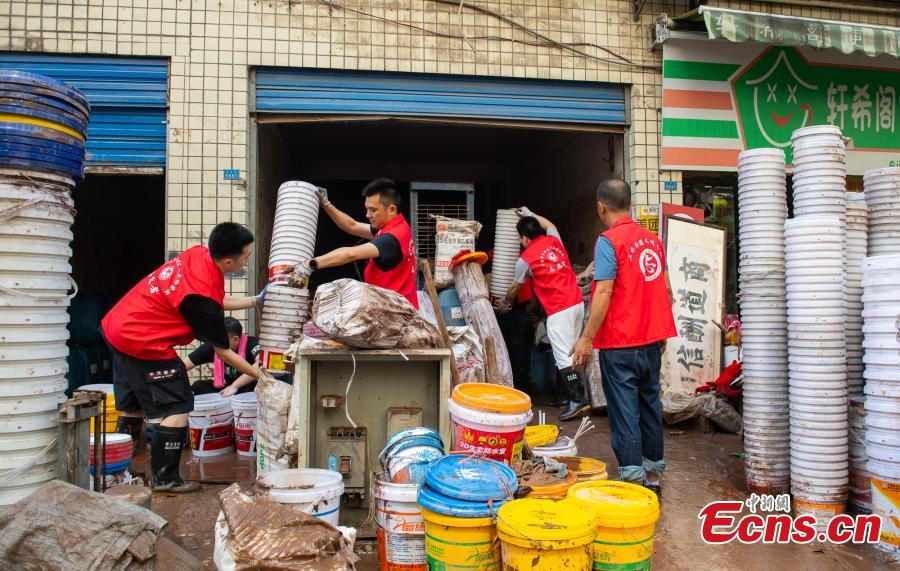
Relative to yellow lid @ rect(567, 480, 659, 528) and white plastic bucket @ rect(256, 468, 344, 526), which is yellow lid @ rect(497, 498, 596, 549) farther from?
white plastic bucket @ rect(256, 468, 344, 526)

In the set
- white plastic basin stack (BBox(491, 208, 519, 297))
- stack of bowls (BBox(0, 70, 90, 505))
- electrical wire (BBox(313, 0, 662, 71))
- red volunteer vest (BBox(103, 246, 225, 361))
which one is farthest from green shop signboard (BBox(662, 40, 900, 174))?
stack of bowls (BBox(0, 70, 90, 505))

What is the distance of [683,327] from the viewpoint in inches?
244

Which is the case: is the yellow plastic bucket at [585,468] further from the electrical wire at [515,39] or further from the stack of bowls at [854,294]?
the electrical wire at [515,39]

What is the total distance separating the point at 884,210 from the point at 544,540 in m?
3.23

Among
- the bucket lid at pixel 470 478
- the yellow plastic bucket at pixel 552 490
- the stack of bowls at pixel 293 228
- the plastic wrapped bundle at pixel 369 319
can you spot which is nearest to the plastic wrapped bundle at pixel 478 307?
the stack of bowls at pixel 293 228

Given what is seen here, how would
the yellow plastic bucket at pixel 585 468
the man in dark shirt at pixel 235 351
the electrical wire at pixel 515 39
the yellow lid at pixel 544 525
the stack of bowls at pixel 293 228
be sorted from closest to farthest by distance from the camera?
the yellow lid at pixel 544 525, the yellow plastic bucket at pixel 585 468, the stack of bowls at pixel 293 228, the man in dark shirt at pixel 235 351, the electrical wire at pixel 515 39

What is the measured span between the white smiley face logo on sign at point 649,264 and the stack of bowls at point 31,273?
3.11 meters

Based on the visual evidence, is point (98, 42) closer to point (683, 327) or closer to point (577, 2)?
point (577, 2)

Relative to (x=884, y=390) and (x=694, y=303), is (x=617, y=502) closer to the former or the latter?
(x=884, y=390)

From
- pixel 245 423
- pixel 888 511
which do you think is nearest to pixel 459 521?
pixel 888 511

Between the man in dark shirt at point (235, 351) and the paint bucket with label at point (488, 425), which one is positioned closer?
the paint bucket with label at point (488, 425)

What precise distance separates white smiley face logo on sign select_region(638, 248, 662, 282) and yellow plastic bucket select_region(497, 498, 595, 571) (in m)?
1.85

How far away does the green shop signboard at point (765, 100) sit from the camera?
21.1ft

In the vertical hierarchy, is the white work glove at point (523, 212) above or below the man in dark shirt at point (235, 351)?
above
